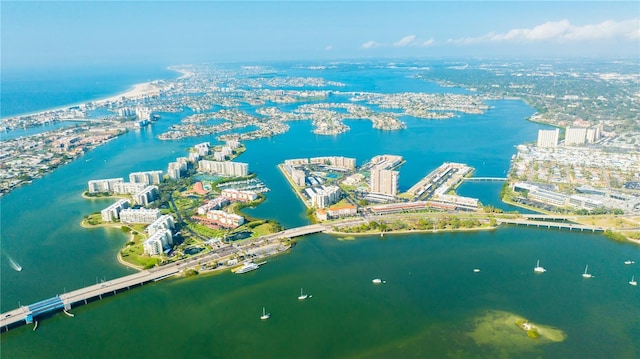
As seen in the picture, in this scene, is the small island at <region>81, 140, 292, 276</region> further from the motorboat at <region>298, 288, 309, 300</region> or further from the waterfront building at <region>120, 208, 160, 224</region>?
the motorboat at <region>298, 288, 309, 300</region>

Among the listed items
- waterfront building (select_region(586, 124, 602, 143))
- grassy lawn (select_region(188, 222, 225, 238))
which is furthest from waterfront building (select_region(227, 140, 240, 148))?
waterfront building (select_region(586, 124, 602, 143))

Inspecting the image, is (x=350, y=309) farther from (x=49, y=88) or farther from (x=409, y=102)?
(x=49, y=88)

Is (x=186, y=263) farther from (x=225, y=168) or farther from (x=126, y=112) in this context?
(x=126, y=112)

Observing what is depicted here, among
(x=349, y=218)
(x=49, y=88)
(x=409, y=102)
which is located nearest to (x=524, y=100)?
(x=409, y=102)

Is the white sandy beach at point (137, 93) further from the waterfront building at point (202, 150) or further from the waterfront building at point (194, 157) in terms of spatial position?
the waterfront building at point (194, 157)

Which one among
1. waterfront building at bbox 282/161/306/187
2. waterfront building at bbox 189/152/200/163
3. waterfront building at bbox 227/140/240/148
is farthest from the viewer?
waterfront building at bbox 227/140/240/148

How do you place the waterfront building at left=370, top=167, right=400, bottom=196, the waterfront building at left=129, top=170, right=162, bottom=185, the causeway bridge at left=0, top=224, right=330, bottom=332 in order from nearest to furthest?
1. the causeway bridge at left=0, top=224, right=330, bottom=332
2. the waterfront building at left=370, top=167, right=400, bottom=196
3. the waterfront building at left=129, top=170, right=162, bottom=185
